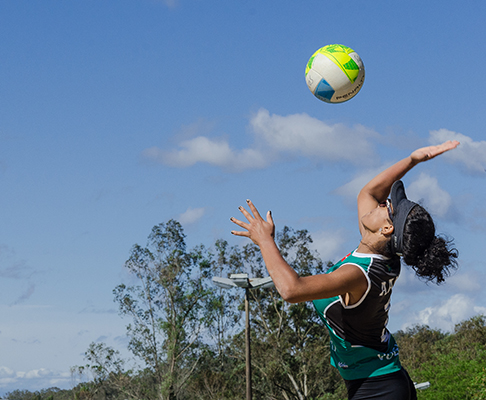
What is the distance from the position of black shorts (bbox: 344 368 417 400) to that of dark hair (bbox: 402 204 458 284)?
0.74 m

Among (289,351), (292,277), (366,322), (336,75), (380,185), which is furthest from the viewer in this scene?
(289,351)

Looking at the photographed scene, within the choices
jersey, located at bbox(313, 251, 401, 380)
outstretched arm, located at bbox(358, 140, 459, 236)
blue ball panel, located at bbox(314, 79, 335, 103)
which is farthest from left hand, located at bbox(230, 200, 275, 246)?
blue ball panel, located at bbox(314, 79, 335, 103)

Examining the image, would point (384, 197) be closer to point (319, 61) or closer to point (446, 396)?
point (319, 61)

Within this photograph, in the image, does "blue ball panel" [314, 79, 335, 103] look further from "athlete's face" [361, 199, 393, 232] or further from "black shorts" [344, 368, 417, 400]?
"black shorts" [344, 368, 417, 400]

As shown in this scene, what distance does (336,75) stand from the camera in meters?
6.01

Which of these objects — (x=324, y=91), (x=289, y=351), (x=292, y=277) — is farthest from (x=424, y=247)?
(x=289, y=351)

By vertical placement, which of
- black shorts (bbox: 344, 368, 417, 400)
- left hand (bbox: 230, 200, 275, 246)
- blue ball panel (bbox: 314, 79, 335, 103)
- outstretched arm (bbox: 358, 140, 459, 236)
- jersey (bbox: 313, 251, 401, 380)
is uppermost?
blue ball panel (bbox: 314, 79, 335, 103)

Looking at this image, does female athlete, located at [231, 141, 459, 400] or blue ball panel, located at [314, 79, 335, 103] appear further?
blue ball panel, located at [314, 79, 335, 103]

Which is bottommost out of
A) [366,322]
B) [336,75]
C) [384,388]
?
[384,388]

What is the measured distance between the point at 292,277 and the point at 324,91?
3.43 metres

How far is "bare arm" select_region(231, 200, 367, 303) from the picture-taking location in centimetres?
309

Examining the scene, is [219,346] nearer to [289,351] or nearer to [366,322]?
[289,351]

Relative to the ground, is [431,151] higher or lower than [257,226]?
higher

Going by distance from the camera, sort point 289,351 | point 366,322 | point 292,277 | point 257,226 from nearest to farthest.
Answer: point 292,277
point 257,226
point 366,322
point 289,351
